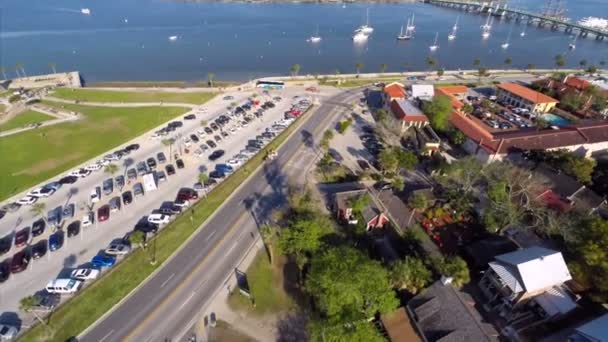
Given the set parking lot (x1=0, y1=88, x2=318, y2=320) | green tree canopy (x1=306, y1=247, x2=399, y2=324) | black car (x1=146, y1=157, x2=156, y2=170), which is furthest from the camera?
black car (x1=146, y1=157, x2=156, y2=170)

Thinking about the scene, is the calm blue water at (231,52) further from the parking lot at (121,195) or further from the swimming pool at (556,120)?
the swimming pool at (556,120)

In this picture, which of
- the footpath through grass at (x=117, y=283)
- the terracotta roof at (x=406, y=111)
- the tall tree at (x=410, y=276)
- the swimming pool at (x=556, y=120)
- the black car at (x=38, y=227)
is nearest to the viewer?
the footpath through grass at (x=117, y=283)

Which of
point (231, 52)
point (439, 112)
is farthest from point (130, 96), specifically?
point (439, 112)

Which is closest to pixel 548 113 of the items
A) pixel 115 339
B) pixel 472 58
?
pixel 472 58

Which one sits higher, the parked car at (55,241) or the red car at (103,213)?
the red car at (103,213)

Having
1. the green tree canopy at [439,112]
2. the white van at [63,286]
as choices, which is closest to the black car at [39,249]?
the white van at [63,286]

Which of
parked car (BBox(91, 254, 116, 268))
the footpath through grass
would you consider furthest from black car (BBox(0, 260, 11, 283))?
the footpath through grass

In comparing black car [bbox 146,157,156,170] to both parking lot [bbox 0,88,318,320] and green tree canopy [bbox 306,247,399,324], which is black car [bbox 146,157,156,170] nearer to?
parking lot [bbox 0,88,318,320]
